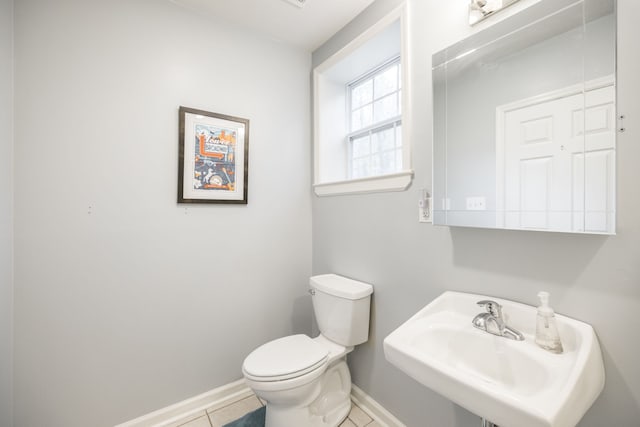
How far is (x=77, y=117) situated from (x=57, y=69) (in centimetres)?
23

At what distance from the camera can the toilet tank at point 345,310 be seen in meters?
1.53

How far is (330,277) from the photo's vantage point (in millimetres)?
1800

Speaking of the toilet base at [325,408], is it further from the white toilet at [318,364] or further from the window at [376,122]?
the window at [376,122]

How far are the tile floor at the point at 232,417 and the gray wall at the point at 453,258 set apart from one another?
0.13 m

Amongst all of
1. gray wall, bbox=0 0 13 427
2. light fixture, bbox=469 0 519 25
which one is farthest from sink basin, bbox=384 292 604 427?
gray wall, bbox=0 0 13 427

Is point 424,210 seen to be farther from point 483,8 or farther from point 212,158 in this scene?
point 212,158

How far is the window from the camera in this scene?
182cm

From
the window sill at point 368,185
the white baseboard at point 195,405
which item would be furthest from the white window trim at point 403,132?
the white baseboard at point 195,405

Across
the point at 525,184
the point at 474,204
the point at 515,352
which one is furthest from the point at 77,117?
the point at 515,352

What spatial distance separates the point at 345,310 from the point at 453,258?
0.66 metres

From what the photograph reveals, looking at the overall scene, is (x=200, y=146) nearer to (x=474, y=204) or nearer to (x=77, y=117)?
(x=77, y=117)

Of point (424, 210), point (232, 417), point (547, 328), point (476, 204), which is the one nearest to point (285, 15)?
point (424, 210)

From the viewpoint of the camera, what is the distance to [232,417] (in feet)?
5.23

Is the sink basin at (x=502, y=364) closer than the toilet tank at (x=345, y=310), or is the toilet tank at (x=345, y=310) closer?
the sink basin at (x=502, y=364)
